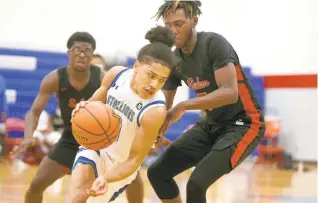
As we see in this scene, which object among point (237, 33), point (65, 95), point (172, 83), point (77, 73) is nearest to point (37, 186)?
point (65, 95)

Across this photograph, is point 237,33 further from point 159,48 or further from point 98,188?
point 98,188

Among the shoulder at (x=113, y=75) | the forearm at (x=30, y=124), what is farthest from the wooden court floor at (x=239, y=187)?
the shoulder at (x=113, y=75)

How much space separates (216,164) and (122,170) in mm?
775

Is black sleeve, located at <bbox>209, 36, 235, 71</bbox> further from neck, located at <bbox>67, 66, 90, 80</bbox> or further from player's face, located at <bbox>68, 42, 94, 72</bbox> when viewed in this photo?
neck, located at <bbox>67, 66, 90, 80</bbox>

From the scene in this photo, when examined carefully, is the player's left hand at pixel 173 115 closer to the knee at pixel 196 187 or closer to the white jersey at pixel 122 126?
the white jersey at pixel 122 126

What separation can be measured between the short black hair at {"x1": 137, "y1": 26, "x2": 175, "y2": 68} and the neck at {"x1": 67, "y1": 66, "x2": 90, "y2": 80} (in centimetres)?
181

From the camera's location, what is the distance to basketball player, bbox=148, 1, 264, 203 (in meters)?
4.70

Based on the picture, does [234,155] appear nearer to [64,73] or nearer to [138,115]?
[138,115]

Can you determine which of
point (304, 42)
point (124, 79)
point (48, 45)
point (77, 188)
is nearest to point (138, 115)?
point (124, 79)

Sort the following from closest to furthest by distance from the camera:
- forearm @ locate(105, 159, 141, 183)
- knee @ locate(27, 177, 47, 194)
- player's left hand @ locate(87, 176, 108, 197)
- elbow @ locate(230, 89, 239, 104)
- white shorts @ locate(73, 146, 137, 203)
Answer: player's left hand @ locate(87, 176, 108, 197), forearm @ locate(105, 159, 141, 183), white shorts @ locate(73, 146, 137, 203), elbow @ locate(230, 89, 239, 104), knee @ locate(27, 177, 47, 194)

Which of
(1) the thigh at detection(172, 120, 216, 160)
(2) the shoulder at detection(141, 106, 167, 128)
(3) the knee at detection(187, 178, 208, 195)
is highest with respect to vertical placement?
(2) the shoulder at detection(141, 106, 167, 128)

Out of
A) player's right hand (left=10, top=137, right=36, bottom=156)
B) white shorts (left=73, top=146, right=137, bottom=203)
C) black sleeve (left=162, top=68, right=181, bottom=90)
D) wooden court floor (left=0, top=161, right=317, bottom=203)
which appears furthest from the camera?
wooden court floor (left=0, top=161, right=317, bottom=203)

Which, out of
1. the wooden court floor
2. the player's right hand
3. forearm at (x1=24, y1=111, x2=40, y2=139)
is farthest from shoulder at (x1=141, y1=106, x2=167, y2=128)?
the wooden court floor

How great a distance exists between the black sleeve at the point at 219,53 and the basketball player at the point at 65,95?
5.09 feet
